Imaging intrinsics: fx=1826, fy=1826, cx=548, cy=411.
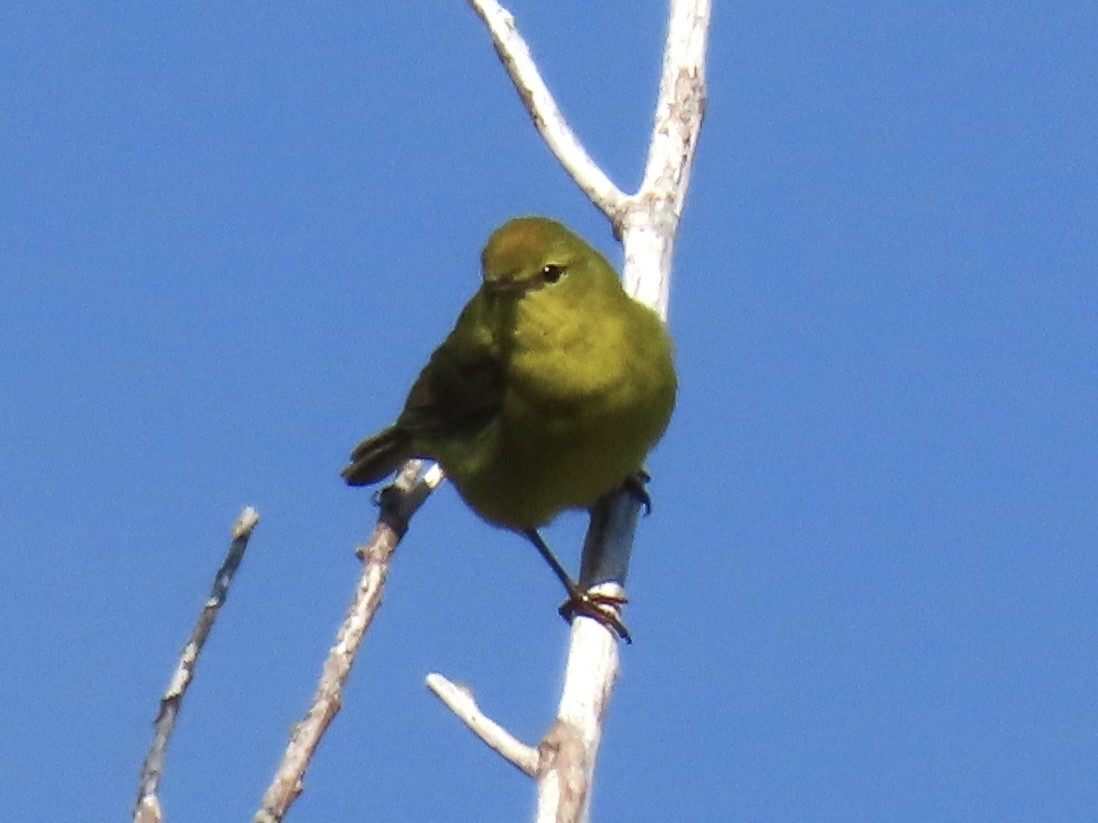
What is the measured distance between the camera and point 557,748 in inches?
174

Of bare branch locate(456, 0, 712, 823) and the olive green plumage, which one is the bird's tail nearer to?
the olive green plumage

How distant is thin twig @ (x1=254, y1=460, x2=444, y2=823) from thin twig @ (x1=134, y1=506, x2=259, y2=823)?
0.25 metres

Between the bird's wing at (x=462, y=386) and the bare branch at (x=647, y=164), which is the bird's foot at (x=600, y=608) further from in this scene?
the bird's wing at (x=462, y=386)

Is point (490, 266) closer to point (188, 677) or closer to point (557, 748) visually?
point (557, 748)

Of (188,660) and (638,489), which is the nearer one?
(188,660)

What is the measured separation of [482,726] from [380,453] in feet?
9.57

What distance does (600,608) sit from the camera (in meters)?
5.45

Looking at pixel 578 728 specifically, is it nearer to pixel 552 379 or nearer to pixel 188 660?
pixel 188 660

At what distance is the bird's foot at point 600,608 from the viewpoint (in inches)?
209

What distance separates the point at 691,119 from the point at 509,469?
1424 mm

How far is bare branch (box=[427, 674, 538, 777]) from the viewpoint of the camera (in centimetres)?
438

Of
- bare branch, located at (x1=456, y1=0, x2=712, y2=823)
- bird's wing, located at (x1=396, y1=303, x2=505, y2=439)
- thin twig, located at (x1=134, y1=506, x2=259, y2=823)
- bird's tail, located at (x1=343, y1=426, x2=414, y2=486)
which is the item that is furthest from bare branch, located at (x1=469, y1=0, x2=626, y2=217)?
thin twig, located at (x1=134, y1=506, x2=259, y2=823)

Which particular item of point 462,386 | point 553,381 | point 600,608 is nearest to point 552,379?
point 553,381

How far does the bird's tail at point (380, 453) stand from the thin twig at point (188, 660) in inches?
139
